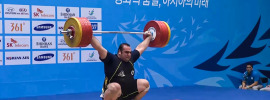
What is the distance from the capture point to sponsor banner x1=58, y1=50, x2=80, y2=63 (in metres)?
5.72

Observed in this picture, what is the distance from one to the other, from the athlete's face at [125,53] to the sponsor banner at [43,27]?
2076 millimetres

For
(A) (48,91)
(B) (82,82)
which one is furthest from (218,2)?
(A) (48,91)

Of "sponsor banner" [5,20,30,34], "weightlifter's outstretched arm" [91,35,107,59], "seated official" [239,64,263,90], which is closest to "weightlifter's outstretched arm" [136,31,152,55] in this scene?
"weightlifter's outstretched arm" [91,35,107,59]

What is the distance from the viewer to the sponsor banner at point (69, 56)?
5719mm

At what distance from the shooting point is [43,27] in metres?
5.54

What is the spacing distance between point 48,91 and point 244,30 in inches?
158

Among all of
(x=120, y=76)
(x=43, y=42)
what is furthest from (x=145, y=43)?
(x=43, y=42)

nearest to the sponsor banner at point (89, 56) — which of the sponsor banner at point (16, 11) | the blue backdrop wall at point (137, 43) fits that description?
the blue backdrop wall at point (137, 43)

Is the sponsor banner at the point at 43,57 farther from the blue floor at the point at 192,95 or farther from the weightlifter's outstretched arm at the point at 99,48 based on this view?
the weightlifter's outstretched arm at the point at 99,48

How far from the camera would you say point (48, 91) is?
18.6 feet

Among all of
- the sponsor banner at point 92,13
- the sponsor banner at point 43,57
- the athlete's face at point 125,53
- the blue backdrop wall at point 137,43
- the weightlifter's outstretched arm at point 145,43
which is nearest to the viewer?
the athlete's face at point 125,53

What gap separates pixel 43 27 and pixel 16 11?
A: 456 millimetres

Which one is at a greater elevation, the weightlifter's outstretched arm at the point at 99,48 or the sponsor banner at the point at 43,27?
the sponsor banner at the point at 43,27

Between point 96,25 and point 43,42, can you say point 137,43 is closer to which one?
point 96,25
